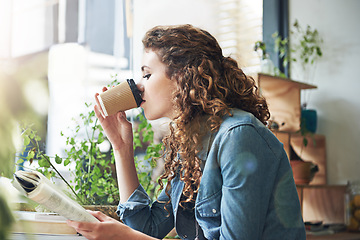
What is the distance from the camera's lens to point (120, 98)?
111cm

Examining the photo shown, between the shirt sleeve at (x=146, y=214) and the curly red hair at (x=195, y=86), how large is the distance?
16 centimetres

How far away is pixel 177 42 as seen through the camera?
105cm

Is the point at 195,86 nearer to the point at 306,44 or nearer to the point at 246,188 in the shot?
the point at 246,188

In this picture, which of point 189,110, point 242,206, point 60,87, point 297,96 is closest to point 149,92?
point 189,110

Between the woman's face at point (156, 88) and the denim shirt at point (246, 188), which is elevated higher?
the woman's face at point (156, 88)

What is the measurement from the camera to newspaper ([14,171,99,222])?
59 cm

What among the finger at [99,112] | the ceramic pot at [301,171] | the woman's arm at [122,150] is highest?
the finger at [99,112]

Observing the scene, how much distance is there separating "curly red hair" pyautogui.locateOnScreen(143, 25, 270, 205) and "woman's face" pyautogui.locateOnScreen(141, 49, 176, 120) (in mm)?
18

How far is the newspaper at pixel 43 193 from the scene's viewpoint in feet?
1.93

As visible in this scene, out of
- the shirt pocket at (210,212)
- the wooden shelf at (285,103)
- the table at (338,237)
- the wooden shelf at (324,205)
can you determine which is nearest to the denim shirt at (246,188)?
the shirt pocket at (210,212)

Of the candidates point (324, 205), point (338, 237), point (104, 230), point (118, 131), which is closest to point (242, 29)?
point (324, 205)

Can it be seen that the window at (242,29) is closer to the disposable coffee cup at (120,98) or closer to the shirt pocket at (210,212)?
the disposable coffee cup at (120,98)

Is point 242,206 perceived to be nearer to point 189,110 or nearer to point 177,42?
point 189,110

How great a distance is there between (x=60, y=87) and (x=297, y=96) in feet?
4.77
